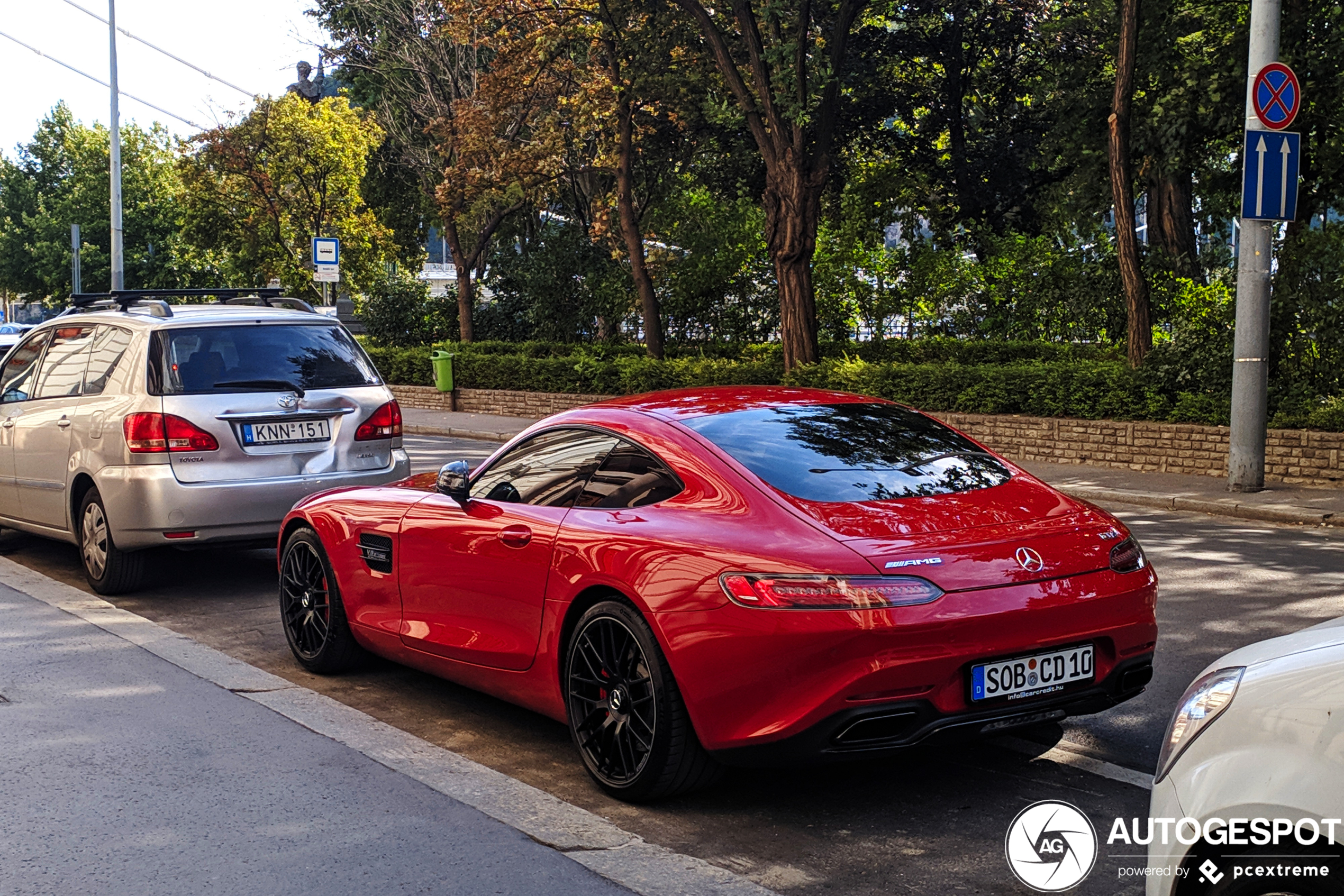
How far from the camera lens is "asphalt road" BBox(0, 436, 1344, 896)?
168 inches

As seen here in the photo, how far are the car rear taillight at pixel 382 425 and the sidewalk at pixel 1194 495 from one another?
514 centimetres

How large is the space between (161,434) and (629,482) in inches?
176

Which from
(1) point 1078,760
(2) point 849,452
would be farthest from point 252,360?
(1) point 1078,760

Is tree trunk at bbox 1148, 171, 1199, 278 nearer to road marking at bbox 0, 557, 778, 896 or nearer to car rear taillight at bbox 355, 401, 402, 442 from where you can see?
car rear taillight at bbox 355, 401, 402, 442

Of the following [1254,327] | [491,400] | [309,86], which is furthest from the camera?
[309,86]

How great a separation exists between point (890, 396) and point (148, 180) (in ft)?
175

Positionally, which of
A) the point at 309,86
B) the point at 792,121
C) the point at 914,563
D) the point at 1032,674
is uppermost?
the point at 309,86

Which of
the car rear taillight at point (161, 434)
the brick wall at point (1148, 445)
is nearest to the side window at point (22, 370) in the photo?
the car rear taillight at point (161, 434)

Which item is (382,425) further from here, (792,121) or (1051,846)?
(792,121)

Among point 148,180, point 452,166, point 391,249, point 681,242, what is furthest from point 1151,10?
point 148,180

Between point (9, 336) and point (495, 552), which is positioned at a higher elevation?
point (9, 336)

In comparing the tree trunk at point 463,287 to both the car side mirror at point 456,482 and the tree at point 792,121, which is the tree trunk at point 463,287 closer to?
the tree at point 792,121

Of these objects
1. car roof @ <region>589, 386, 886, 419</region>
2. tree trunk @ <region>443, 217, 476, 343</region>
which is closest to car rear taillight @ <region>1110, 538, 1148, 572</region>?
car roof @ <region>589, 386, 886, 419</region>

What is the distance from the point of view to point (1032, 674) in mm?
4535
